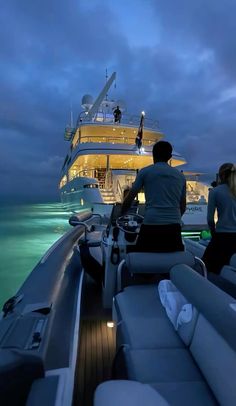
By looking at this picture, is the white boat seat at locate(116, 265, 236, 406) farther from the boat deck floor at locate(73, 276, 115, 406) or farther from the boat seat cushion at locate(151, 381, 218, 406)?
the boat deck floor at locate(73, 276, 115, 406)

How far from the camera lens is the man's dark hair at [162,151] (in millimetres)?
2133

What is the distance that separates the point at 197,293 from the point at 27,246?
8829 mm

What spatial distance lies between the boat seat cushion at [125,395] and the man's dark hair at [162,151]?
5.39 feet

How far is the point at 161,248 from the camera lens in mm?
2158

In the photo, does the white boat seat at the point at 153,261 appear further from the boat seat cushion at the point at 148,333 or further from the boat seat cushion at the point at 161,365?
the boat seat cushion at the point at 161,365

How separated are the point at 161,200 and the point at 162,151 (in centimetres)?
39

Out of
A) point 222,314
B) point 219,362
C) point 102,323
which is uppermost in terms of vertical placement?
point 222,314

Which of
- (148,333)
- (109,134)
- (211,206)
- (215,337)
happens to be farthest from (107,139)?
(215,337)

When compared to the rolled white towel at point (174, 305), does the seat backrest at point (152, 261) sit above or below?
above

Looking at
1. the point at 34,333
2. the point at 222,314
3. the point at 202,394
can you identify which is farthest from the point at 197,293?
the point at 34,333

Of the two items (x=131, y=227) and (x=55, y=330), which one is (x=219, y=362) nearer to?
(x=55, y=330)

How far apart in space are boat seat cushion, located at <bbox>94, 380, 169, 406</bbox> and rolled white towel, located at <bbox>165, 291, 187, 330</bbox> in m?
0.81

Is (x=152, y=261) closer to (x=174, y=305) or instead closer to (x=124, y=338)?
(x=174, y=305)

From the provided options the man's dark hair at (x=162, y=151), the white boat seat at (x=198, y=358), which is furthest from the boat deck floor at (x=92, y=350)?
the man's dark hair at (x=162, y=151)
